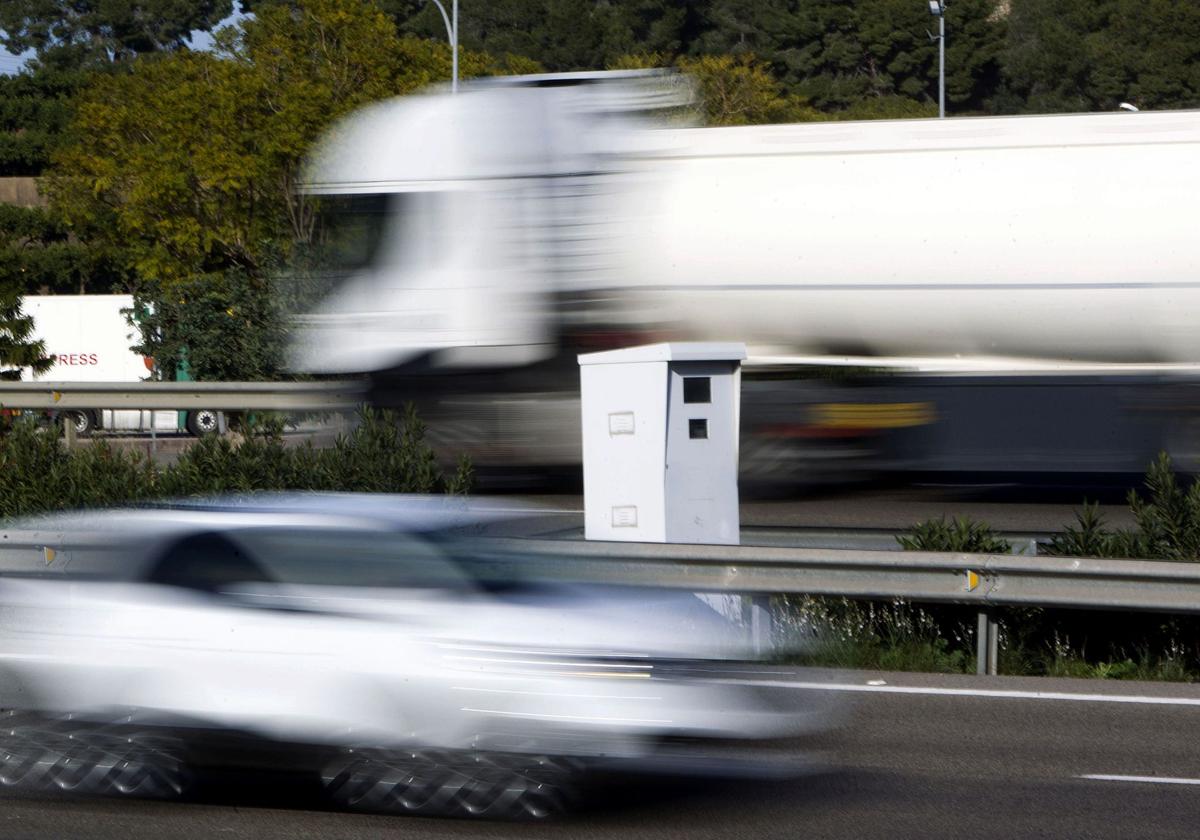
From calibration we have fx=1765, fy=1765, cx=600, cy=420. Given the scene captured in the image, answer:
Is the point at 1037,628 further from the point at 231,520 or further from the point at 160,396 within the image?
the point at 160,396

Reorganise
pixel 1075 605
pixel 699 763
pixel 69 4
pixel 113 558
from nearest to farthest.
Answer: pixel 699 763, pixel 113 558, pixel 1075 605, pixel 69 4

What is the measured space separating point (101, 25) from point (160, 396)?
115m

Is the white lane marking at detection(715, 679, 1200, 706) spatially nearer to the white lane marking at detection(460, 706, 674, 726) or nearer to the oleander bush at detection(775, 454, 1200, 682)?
the oleander bush at detection(775, 454, 1200, 682)

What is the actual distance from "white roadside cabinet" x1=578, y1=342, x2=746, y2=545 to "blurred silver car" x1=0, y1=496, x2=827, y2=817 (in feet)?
10.9

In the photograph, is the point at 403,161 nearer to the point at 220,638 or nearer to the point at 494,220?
the point at 494,220

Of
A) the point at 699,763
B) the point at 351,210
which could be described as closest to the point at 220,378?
the point at 351,210

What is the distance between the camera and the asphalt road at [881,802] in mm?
6160

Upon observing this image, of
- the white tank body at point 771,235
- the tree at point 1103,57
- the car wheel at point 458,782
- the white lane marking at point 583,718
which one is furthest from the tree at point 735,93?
the white lane marking at point 583,718

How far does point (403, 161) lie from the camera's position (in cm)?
1459

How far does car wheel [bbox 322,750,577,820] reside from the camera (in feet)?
19.5

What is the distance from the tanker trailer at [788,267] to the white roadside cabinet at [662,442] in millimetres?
3617

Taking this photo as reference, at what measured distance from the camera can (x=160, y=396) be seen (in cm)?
1667

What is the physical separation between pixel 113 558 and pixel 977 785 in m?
3.43

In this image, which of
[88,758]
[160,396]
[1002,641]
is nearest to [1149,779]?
[1002,641]
